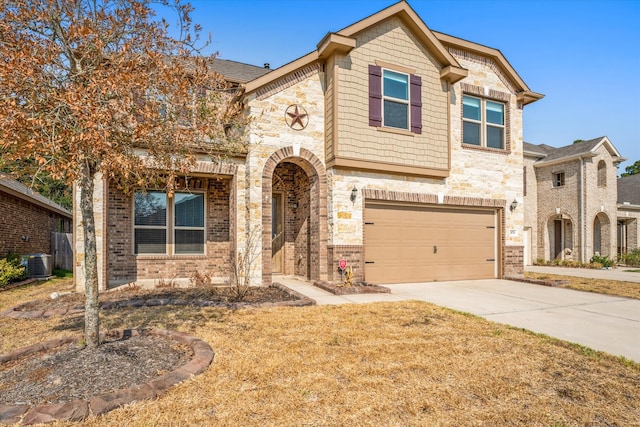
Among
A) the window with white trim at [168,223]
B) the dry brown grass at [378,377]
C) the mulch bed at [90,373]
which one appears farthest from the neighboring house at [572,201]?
the mulch bed at [90,373]

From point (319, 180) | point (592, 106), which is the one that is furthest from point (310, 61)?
point (592, 106)

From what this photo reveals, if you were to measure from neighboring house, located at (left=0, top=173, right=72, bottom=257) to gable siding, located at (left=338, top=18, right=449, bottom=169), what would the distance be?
8788mm

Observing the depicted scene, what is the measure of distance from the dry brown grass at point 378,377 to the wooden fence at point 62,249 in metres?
11.4

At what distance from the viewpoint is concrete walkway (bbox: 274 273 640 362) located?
5.23 meters

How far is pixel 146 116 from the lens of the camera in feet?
11.7

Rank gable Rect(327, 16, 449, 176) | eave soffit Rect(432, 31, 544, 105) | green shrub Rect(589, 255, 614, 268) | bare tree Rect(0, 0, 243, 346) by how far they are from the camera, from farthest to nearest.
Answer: green shrub Rect(589, 255, 614, 268) → eave soffit Rect(432, 31, 544, 105) → gable Rect(327, 16, 449, 176) → bare tree Rect(0, 0, 243, 346)

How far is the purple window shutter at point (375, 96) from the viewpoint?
9.80m

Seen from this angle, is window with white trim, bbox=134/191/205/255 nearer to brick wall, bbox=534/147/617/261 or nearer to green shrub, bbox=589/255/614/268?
brick wall, bbox=534/147/617/261

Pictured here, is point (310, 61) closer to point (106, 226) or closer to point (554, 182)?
point (106, 226)

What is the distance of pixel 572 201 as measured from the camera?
19.0m

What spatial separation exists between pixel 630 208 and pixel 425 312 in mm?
22514

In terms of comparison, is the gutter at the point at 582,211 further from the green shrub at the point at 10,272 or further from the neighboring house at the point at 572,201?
the green shrub at the point at 10,272

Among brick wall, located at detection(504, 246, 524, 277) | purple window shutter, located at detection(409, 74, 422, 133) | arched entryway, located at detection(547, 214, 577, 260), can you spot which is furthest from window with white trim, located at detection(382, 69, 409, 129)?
arched entryway, located at detection(547, 214, 577, 260)

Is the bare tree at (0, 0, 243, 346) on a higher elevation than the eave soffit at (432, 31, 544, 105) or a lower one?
lower
